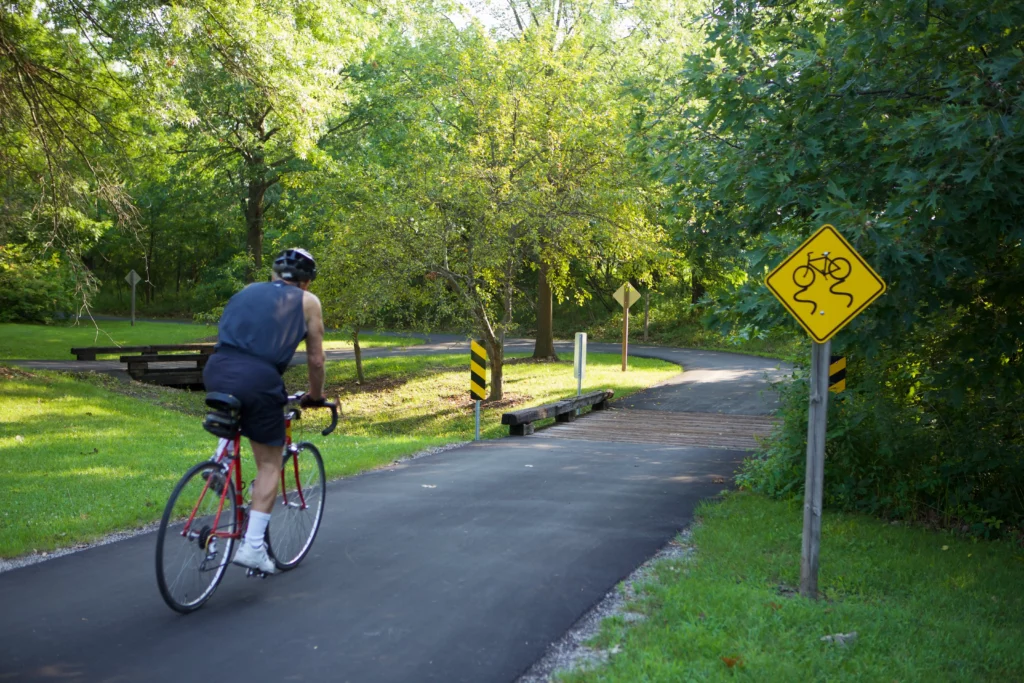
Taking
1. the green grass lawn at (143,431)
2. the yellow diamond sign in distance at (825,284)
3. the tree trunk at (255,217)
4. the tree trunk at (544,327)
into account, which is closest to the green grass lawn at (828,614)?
the yellow diamond sign in distance at (825,284)

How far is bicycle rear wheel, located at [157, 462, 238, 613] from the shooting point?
5055mm

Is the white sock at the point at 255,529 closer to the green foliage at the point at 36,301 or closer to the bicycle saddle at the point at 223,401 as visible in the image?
the bicycle saddle at the point at 223,401

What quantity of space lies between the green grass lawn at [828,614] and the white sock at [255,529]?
2.05 metres

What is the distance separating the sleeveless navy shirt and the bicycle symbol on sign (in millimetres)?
3055

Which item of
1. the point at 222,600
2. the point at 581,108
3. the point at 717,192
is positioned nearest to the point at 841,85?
the point at 717,192

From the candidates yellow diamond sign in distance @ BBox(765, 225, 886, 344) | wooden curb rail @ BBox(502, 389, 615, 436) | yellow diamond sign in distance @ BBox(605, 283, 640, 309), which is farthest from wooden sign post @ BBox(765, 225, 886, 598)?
yellow diamond sign in distance @ BBox(605, 283, 640, 309)

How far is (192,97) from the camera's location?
16.3 m

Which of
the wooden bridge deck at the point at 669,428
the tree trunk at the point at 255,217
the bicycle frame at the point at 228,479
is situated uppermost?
the tree trunk at the point at 255,217

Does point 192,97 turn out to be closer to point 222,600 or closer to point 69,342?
point 222,600

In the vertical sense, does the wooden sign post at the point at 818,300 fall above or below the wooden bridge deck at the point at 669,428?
above

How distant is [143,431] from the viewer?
46.7ft

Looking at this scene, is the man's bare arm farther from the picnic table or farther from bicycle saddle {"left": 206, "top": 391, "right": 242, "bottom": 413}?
the picnic table

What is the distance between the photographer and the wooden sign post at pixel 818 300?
5695 mm

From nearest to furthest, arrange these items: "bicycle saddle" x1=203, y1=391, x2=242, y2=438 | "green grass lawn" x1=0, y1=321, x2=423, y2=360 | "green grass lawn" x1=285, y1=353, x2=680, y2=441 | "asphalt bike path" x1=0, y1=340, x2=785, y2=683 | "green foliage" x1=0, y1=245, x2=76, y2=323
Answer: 1. "asphalt bike path" x1=0, y1=340, x2=785, y2=683
2. "bicycle saddle" x1=203, y1=391, x2=242, y2=438
3. "green grass lawn" x1=285, y1=353, x2=680, y2=441
4. "green grass lawn" x1=0, y1=321, x2=423, y2=360
5. "green foliage" x1=0, y1=245, x2=76, y2=323
